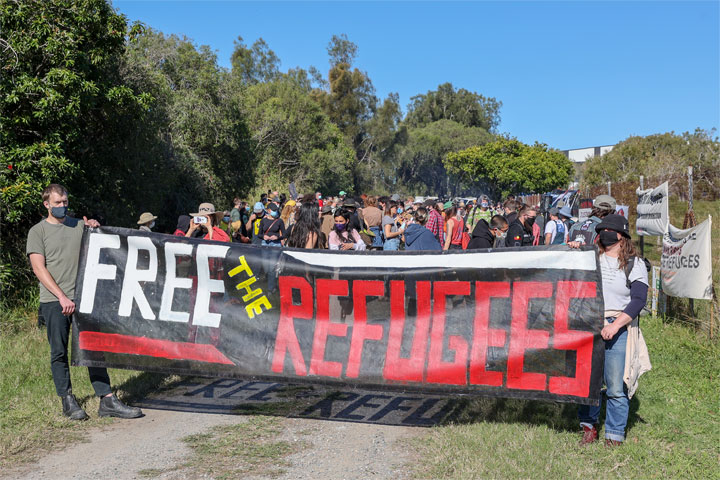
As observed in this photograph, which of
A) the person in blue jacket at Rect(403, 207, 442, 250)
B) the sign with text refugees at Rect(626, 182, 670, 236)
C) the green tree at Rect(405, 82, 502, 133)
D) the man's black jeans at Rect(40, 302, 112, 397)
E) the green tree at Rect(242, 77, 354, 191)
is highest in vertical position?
the green tree at Rect(405, 82, 502, 133)

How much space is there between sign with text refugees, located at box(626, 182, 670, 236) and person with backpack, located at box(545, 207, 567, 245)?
58.0 inches

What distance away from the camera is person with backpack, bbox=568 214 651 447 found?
4.90 m

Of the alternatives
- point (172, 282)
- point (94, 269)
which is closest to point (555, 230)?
point (172, 282)

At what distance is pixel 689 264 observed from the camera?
28.1 feet

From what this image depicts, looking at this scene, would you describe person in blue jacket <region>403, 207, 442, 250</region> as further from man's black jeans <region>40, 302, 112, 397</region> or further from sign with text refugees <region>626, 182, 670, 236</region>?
man's black jeans <region>40, 302, 112, 397</region>

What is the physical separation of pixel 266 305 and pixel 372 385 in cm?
119

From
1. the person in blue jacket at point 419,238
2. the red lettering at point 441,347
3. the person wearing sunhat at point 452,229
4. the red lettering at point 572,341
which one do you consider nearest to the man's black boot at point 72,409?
the red lettering at point 441,347

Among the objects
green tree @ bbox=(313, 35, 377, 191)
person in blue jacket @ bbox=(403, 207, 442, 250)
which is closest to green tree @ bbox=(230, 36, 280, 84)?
green tree @ bbox=(313, 35, 377, 191)

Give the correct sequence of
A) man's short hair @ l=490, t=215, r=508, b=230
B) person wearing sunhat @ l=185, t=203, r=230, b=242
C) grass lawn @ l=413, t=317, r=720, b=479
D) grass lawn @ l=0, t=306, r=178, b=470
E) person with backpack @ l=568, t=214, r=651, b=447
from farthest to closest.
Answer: man's short hair @ l=490, t=215, r=508, b=230 < person wearing sunhat @ l=185, t=203, r=230, b=242 < grass lawn @ l=0, t=306, r=178, b=470 < person with backpack @ l=568, t=214, r=651, b=447 < grass lawn @ l=413, t=317, r=720, b=479

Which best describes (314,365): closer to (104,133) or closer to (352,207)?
(352,207)

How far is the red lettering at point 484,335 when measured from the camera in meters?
5.15

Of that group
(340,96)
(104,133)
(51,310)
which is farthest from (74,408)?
(340,96)

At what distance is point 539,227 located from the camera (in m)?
13.0

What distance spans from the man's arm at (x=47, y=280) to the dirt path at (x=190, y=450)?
1.16 metres
